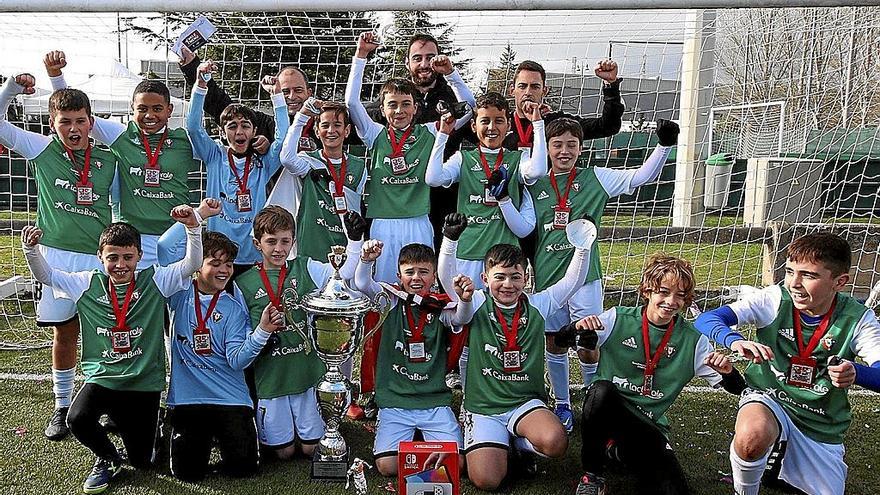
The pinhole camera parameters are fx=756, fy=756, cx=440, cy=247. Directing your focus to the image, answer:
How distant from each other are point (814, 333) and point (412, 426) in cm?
169

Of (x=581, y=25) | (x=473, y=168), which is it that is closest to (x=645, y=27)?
(x=581, y=25)

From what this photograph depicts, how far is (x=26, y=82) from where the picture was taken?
12.3 feet

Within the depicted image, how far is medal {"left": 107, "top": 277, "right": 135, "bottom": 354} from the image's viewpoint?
322 cm

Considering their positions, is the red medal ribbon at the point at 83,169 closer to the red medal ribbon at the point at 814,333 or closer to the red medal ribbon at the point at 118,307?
the red medal ribbon at the point at 118,307

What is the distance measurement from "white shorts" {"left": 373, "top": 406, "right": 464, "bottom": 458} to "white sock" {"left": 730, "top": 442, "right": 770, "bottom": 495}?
3.68ft

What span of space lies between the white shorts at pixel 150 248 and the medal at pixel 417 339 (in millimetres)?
1389

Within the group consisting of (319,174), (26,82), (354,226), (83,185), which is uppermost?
(26,82)

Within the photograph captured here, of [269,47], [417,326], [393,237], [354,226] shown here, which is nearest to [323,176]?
[393,237]

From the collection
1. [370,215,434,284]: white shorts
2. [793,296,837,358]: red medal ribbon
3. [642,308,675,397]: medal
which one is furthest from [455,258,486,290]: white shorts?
[793,296,837,358]: red medal ribbon

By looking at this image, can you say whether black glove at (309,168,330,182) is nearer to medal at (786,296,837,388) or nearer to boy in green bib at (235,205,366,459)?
boy in green bib at (235,205,366,459)

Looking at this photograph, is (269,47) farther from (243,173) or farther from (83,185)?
(83,185)

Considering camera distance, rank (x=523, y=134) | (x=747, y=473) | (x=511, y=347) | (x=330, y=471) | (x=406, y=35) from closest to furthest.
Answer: (x=747, y=473) → (x=330, y=471) → (x=511, y=347) → (x=523, y=134) → (x=406, y=35)

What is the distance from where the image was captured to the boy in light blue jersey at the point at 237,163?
12.8 ft

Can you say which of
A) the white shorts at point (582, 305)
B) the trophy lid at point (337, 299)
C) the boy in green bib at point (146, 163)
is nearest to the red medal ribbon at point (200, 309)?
the trophy lid at point (337, 299)
